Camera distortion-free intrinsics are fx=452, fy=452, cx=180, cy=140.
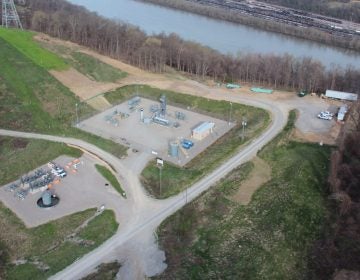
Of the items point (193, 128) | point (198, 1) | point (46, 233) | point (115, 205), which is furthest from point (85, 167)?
point (198, 1)

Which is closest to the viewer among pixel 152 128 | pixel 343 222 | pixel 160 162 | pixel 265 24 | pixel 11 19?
pixel 343 222

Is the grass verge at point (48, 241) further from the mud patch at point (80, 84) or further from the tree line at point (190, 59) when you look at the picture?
the tree line at point (190, 59)

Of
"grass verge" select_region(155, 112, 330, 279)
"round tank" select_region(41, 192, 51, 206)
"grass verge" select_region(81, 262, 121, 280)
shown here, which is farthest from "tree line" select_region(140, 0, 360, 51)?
"grass verge" select_region(81, 262, 121, 280)

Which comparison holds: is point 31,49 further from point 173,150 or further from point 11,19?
point 173,150

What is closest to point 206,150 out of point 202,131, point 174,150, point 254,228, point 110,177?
point 202,131

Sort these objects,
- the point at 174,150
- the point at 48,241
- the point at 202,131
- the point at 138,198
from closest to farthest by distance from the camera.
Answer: the point at 48,241 < the point at 138,198 < the point at 174,150 < the point at 202,131

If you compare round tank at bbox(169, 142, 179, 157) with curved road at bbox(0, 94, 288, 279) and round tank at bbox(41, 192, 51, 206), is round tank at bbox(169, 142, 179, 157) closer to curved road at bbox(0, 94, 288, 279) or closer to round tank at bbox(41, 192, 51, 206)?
curved road at bbox(0, 94, 288, 279)

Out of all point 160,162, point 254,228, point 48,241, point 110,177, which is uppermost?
point 160,162
